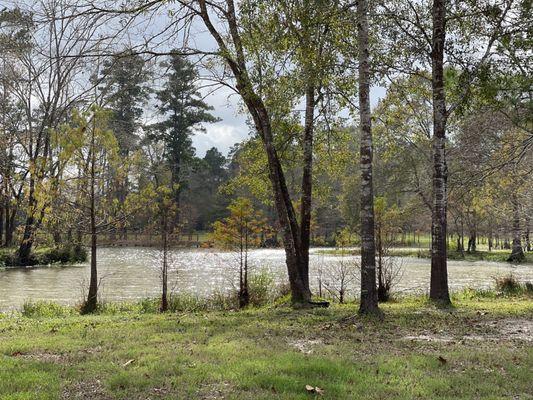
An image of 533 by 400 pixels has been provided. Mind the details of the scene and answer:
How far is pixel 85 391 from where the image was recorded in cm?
443

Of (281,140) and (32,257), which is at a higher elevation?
(281,140)

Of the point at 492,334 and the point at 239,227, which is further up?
the point at 239,227

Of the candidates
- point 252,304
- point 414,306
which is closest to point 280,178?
point 252,304

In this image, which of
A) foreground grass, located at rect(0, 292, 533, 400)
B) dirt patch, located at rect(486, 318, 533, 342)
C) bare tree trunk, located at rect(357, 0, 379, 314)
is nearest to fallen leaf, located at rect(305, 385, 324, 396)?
foreground grass, located at rect(0, 292, 533, 400)

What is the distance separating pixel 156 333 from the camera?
737 centimetres

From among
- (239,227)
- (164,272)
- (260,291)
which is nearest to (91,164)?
(164,272)

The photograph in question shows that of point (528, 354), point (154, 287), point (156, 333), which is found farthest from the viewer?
point (154, 287)

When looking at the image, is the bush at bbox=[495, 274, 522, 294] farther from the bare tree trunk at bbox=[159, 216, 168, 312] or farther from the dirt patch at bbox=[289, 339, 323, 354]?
the dirt patch at bbox=[289, 339, 323, 354]

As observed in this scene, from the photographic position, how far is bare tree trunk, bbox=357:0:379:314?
8.49 m

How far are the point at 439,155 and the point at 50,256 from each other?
23782mm

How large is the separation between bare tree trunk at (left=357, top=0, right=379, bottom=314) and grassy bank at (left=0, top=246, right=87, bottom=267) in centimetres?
2209

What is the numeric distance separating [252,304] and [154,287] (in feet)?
21.5

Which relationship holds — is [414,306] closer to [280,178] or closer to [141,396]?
[280,178]

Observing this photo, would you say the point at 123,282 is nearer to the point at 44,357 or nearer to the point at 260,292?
the point at 260,292
